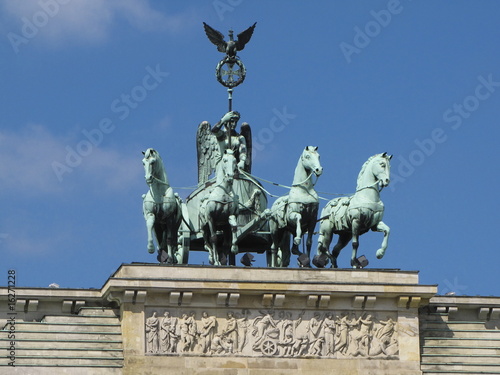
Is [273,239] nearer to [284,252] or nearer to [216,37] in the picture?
[284,252]

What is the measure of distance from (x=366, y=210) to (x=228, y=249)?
4230 mm

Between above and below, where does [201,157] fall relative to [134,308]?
above

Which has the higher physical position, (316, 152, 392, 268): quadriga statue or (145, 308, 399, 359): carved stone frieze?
(316, 152, 392, 268): quadriga statue

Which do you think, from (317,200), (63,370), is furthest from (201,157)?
(63,370)

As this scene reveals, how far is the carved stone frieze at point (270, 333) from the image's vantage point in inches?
2768

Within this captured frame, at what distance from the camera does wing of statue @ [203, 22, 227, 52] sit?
78.7 meters

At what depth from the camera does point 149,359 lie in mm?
69938

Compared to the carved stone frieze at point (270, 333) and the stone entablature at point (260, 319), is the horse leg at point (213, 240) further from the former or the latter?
the carved stone frieze at point (270, 333)

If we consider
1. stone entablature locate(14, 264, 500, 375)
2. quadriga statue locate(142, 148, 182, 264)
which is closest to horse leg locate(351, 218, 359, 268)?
stone entablature locate(14, 264, 500, 375)

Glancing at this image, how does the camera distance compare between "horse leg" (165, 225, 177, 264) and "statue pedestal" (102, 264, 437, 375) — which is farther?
"horse leg" (165, 225, 177, 264)

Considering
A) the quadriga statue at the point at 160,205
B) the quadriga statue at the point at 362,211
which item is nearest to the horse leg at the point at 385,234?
the quadriga statue at the point at 362,211

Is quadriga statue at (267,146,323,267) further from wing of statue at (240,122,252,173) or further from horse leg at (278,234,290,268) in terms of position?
wing of statue at (240,122,252,173)

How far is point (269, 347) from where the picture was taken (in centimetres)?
7062

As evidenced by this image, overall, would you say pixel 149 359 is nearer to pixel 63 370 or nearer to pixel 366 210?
pixel 63 370
